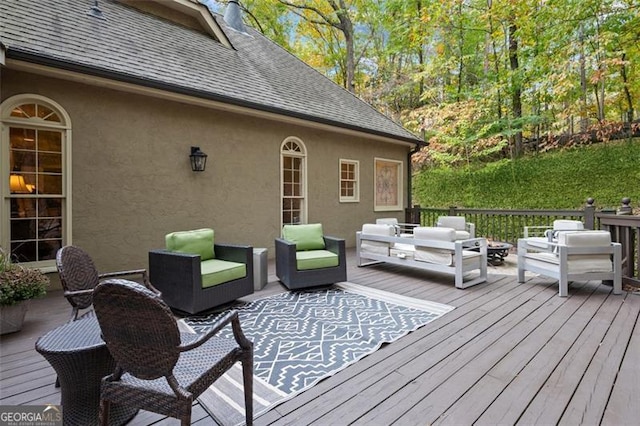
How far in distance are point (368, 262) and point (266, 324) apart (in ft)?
11.0

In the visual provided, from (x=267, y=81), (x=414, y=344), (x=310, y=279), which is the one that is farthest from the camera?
(x=267, y=81)

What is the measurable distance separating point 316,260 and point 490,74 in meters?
11.4

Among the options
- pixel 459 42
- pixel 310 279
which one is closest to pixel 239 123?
pixel 310 279

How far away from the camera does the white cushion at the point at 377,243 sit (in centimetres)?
548

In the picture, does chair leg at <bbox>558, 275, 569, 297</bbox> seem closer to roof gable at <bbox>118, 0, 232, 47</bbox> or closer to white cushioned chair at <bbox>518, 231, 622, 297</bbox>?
white cushioned chair at <bbox>518, 231, 622, 297</bbox>

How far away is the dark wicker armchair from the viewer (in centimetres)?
225

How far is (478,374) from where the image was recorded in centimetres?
225

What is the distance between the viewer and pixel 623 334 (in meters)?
2.89

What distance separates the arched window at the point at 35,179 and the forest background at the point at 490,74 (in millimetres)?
9342

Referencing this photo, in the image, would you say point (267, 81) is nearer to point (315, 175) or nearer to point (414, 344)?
point (315, 175)

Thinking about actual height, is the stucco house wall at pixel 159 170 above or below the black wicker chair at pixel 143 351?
above

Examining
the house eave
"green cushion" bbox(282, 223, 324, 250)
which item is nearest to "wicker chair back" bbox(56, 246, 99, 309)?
"green cushion" bbox(282, 223, 324, 250)

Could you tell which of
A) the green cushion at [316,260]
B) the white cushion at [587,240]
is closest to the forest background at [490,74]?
the white cushion at [587,240]

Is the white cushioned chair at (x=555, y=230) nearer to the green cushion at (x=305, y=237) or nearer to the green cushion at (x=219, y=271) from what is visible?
the green cushion at (x=305, y=237)
